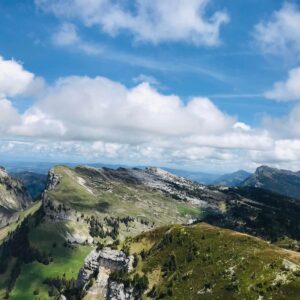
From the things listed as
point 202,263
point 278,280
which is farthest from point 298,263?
point 202,263

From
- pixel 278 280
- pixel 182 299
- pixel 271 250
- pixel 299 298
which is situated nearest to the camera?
pixel 299 298

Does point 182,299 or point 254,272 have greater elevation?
point 254,272

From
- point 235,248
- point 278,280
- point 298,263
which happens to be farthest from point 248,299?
point 235,248

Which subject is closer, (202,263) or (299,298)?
(299,298)

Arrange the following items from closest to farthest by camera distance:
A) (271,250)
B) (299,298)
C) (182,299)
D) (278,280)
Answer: (299,298) → (278,280) → (182,299) → (271,250)

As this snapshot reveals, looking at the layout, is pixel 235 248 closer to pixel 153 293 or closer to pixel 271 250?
pixel 271 250

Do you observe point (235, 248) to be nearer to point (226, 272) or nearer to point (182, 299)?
point (226, 272)

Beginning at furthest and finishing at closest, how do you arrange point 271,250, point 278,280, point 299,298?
point 271,250, point 278,280, point 299,298

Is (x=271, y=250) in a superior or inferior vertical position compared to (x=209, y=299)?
superior

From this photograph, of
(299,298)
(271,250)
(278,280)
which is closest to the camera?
(299,298)
